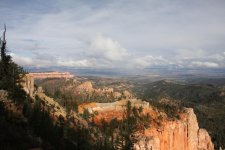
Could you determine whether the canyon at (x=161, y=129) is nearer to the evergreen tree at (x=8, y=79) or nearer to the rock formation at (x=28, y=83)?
the rock formation at (x=28, y=83)

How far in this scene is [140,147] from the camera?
406 ft

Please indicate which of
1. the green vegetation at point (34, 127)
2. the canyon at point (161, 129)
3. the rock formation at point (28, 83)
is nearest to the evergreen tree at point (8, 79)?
the green vegetation at point (34, 127)

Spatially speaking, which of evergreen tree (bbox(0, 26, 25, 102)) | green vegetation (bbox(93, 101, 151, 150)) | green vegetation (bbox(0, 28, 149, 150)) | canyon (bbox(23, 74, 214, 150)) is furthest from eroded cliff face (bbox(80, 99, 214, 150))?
evergreen tree (bbox(0, 26, 25, 102))

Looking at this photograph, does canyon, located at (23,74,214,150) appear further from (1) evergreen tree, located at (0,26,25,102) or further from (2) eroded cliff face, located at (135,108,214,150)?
(1) evergreen tree, located at (0,26,25,102)

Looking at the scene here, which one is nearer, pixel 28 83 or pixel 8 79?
pixel 8 79

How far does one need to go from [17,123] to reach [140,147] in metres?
76.5

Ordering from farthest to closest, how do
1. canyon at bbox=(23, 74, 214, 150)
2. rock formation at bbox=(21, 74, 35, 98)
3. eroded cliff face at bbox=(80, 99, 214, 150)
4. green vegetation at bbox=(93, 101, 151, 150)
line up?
canyon at bbox=(23, 74, 214, 150)
eroded cliff face at bbox=(80, 99, 214, 150)
green vegetation at bbox=(93, 101, 151, 150)
rock formation at bbox=(21, 74, 35, 98)

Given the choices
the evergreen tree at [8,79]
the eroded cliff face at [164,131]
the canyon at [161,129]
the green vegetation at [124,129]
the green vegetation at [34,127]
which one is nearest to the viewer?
the green vegetation at [34,127]

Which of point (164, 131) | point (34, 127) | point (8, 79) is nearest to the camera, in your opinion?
point (34, 127)

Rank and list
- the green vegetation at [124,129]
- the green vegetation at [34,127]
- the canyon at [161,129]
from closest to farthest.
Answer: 1. the green vegetation at [34,127]
2. the green vegetation at [124,129]
3. the canyon at [161,129]

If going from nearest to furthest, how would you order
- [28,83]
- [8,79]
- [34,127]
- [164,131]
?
[34,127], [8,79], [28,83], [164,131]

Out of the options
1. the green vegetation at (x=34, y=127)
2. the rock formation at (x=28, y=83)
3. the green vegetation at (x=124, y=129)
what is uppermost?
the rock formation at (x=28, y=83)

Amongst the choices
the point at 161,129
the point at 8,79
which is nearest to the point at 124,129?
the point at 161,129

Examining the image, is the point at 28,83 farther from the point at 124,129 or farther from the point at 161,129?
the point at 161,129
